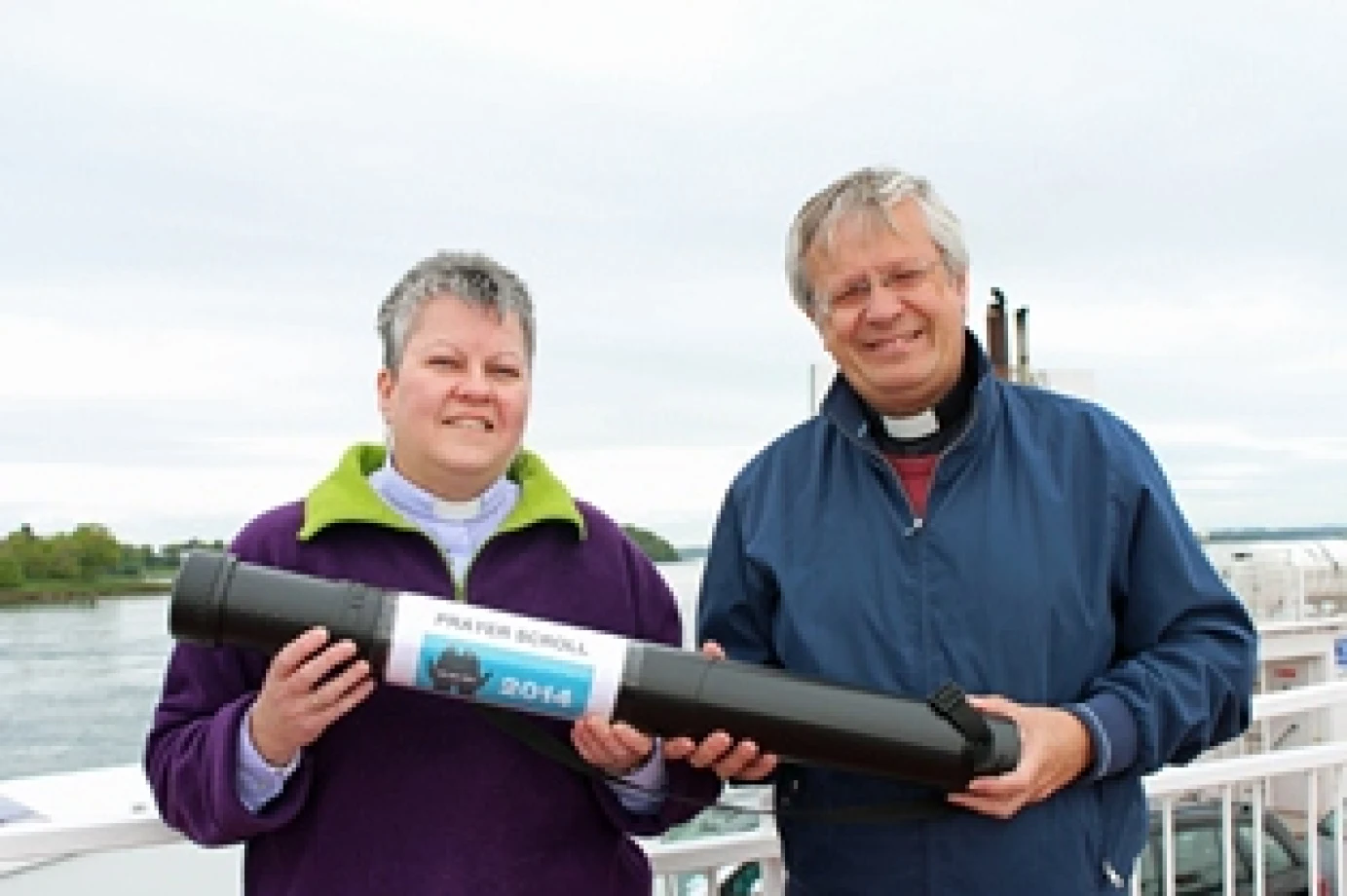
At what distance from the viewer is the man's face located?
1956 millimetres

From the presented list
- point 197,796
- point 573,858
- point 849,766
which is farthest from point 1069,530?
point 197,796

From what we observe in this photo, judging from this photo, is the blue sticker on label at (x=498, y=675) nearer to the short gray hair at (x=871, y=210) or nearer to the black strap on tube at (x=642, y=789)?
the black strap on tube at (x=642, y=789)

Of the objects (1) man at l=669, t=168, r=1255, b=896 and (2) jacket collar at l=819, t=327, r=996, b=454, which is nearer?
(1) man at l=669, t=168, r=1255, b=896

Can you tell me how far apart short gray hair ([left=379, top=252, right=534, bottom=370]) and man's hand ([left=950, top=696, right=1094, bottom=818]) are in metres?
0.89

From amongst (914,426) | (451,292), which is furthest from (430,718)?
(914,426)

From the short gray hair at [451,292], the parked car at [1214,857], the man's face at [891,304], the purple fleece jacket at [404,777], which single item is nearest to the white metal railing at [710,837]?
the purple fleece jacket at [404,777]

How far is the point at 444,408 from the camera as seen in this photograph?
185 cm

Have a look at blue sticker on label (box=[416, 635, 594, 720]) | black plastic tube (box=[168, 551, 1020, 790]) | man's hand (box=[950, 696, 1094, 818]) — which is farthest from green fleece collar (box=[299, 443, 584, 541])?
man's hand (box=[950, 696, 1094, 818])

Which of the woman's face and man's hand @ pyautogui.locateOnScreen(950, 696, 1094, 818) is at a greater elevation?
the woman's face

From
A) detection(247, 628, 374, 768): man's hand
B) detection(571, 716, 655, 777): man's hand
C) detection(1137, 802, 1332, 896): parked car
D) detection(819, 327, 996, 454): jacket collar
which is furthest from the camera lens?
detection(1137, 802, 1332, 896): parked car

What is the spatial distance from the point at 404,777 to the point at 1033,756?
0.92 m

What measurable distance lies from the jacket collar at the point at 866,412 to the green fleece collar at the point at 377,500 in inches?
18.1

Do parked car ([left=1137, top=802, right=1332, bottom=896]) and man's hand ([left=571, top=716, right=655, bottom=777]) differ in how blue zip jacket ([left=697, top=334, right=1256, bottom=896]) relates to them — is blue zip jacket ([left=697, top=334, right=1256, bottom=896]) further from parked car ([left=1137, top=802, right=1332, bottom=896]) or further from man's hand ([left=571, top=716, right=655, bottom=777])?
parked car ([left=1137, top=802, right=1332, bottom=896])

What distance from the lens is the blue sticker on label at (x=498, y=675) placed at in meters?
1.70
